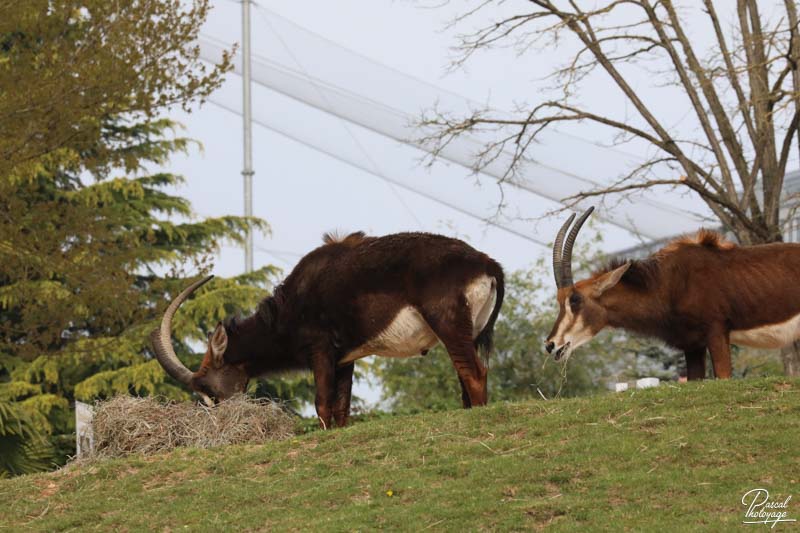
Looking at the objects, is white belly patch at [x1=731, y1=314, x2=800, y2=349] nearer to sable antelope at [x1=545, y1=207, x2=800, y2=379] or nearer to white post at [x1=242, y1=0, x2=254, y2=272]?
sable antelope at [x1=545, y1=207, x2=800, y2=379]

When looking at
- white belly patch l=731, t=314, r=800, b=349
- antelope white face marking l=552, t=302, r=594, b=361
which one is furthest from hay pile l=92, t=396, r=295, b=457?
white belly patch l=731, t=314, r=800, b=349

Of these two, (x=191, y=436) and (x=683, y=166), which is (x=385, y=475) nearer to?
(x=191, y=436)

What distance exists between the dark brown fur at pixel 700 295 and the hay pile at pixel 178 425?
149 inches

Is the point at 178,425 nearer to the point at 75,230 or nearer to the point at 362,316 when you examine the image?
the point at 362,316

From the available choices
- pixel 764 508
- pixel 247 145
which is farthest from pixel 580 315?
pixel 247 145

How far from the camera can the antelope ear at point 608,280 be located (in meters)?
14.9

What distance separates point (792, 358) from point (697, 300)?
7.85 m

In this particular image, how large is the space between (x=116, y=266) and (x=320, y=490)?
45.0 ft

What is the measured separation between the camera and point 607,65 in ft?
80.1

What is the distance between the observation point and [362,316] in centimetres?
1494

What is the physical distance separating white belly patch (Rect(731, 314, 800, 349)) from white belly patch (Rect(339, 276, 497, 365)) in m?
2.87

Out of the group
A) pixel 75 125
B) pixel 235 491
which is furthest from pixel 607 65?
pixel 235 491

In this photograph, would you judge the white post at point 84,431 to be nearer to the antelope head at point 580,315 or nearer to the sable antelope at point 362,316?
the sable antelope at point 362,316

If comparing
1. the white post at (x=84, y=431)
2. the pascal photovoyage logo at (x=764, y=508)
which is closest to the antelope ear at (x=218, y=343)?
the white post at (x=84, y=431)
